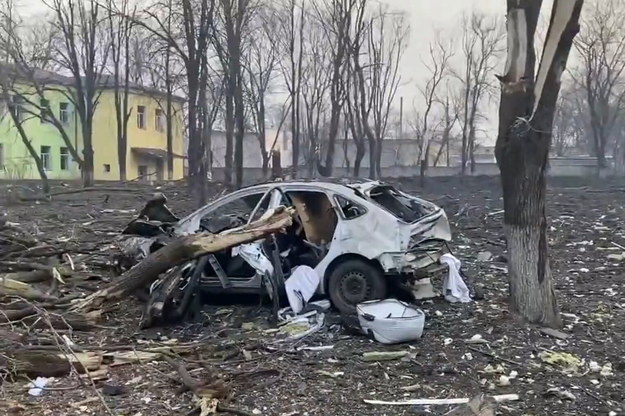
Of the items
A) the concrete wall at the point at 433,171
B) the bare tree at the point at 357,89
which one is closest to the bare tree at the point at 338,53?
the bare tree at the point at 357,89

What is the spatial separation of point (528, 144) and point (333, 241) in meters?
2.54

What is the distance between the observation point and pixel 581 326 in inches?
300

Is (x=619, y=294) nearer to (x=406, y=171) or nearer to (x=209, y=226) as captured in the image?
(x=209, y=226)

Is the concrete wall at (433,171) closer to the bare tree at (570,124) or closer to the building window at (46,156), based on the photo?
the bare tree at (570,124)

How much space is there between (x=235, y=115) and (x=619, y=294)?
17.5 meters

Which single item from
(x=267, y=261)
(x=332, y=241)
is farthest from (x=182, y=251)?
(x=332, y=241)

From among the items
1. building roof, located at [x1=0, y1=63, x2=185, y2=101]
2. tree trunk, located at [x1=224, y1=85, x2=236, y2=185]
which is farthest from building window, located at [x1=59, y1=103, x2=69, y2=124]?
tree trunk, located at [x1=224, y1=85, x2=236, y2=185]

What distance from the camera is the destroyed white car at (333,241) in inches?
314

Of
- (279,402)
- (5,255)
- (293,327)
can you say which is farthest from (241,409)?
(5,255)

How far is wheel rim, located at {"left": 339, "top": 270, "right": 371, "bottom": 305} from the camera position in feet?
26.4

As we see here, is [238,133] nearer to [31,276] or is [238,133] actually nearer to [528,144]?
[31,276]

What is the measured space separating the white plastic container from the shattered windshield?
65.3 inches

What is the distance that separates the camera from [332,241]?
27.0 feet

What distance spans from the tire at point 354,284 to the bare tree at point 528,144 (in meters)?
1.57
